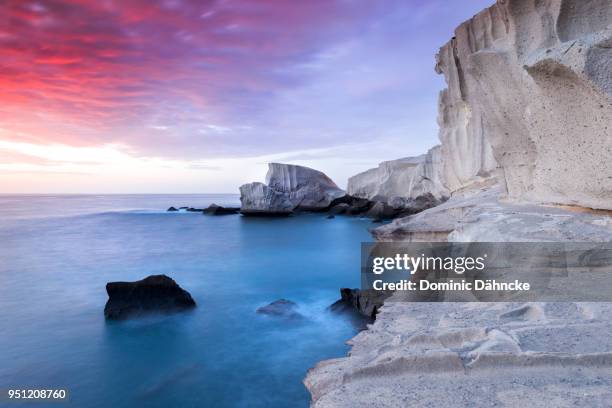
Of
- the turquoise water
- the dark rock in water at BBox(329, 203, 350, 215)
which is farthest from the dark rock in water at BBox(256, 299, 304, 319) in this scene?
the dark rock in water at BBox(329, 203, 350, 215)

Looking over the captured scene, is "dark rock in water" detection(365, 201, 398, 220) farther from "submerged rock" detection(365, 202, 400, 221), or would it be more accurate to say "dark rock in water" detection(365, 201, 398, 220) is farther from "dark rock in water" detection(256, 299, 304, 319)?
"dark rock in water" detection(256, 299, 304, 319)

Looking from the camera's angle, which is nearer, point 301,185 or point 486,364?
point 486,364

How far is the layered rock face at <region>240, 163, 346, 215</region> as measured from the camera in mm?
31641

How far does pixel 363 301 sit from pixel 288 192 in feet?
87.2

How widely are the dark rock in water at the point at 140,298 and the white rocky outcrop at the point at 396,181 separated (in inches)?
706

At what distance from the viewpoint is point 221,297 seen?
9.98 meters

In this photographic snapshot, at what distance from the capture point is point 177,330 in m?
7.52

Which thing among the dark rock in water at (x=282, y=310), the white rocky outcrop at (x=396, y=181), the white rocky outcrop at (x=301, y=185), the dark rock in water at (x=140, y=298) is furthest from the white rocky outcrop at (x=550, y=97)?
the white rocky outcrop at (x=301, y=185)

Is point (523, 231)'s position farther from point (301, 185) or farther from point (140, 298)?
point (301, 185)

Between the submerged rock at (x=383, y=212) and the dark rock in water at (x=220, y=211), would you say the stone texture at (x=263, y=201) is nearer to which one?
the dark rock in water at (x=220, y=211)

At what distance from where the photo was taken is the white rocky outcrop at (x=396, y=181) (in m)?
25.4

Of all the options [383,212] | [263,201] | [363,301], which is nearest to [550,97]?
[363,301]

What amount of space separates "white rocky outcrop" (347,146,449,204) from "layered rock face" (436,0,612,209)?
17.2 meters

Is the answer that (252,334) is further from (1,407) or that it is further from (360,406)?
(360,406)
